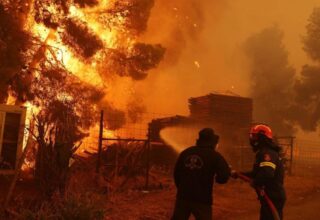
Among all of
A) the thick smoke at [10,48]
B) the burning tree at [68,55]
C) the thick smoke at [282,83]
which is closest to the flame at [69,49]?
the burning tree at [68,55]

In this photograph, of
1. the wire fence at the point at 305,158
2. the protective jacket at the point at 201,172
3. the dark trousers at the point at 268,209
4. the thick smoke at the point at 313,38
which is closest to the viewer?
the protective jacket at the point at 201,172

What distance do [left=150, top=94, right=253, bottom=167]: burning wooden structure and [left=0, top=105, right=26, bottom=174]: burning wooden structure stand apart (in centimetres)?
815

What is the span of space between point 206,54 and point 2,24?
3063 centimetres

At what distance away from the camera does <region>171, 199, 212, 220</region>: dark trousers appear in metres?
5.62

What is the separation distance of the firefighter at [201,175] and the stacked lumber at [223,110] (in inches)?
472

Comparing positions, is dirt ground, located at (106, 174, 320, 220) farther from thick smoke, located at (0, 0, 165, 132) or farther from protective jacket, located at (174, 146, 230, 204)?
protective jacket, located at (174, 146, 230, 204)

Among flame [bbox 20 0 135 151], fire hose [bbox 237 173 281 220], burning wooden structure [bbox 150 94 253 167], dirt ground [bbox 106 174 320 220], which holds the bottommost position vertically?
dirt ground [bbox 106 174 320 220]

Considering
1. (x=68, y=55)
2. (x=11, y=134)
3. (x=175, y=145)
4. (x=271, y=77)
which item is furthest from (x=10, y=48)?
(x=271, y=77)

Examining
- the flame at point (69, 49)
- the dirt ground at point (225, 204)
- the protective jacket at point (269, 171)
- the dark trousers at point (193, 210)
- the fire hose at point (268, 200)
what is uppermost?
the flame at point (69, 49)

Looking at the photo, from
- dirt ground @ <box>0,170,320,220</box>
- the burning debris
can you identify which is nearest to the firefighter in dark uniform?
dirt ground @ <box>0,170,320,220</box>

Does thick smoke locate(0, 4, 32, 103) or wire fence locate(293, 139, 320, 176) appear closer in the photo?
thick smoke locate(0, 4, 32, 103)

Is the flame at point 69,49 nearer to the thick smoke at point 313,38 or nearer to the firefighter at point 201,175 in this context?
the firefighter at point 201,175

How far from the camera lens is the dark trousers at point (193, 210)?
221 inches

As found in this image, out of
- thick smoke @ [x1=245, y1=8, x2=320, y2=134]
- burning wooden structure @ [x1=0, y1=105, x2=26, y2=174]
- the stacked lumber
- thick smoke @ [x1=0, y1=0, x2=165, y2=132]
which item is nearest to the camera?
burning wooden structure @ [x1=0, y1=105, x2=26, y2=174]
